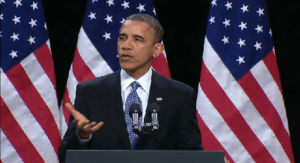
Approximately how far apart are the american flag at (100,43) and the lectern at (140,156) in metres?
2.15

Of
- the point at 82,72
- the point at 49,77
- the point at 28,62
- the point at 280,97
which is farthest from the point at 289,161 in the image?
the point at 28,62

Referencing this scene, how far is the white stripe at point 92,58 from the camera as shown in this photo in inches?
134

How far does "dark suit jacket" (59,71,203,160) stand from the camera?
5.69 ft

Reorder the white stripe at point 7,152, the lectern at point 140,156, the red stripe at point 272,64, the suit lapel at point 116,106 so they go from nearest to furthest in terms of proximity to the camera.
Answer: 1. the lectern at point 140,156
2. the suit lapel at point 116,106
3. the white stripe at point 7,152
4. the red stripe at point 272,64

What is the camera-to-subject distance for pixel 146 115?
169cm

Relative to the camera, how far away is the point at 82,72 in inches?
134

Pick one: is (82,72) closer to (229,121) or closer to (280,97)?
(229,121)

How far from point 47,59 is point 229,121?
175cm

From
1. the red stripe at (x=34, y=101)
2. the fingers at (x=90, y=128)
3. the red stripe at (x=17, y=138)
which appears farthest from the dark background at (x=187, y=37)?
the fingers at (x=90, y=128)

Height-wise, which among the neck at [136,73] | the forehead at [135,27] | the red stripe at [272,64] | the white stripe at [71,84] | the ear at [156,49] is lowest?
the red stripe at [272,64]

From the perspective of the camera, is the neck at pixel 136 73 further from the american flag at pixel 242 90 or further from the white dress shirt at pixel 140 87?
the american flag at pixel 242 90

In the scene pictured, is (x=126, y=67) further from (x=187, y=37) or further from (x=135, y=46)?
(x=187, y=37)

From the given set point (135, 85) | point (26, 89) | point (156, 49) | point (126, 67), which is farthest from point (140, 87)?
point (26, 89)

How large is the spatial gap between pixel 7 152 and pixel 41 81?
0.68 meters
